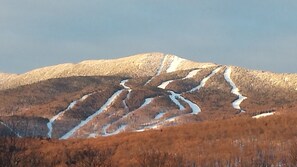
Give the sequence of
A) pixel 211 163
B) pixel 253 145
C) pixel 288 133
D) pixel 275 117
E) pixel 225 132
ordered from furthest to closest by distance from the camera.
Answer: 1. pixel 275 117
2. pixel 225 132
3. pixel 288 133
4. pixel 253 145
5. pixel 211 163

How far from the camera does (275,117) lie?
13812 centimetres

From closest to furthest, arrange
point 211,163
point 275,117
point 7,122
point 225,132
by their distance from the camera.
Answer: point 211,163 < point 225,132 < point 275,117 < point 7,122

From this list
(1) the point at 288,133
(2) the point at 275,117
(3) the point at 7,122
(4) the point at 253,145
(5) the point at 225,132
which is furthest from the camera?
(3) the point at 7,122

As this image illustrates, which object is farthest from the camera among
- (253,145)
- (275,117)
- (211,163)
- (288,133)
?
(275,117)

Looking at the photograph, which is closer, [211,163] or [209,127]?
[211,163]

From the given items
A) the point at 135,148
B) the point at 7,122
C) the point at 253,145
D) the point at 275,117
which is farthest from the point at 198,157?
the point at 7,122

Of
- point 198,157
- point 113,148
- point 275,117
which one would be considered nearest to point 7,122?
point 113,148

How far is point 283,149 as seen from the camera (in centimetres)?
9550

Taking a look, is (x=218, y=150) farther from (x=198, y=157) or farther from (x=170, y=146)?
(x=170, y=146)

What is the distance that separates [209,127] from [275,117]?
1723 centimetres

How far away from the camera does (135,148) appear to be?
11894 cm

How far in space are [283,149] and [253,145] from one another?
8.03m

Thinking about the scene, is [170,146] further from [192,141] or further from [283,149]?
[283,149]

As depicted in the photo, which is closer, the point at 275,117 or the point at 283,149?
the point at 283,149
